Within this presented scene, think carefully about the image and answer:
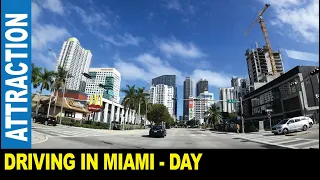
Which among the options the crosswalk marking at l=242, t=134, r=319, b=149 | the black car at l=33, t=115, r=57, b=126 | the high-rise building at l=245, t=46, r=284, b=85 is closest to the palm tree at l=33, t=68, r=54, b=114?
the black car at l=33, t=115, r=57, b=126

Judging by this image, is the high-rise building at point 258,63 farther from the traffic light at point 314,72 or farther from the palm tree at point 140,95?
the traffic light at point 314,72

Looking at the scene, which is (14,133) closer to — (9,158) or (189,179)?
(9,158)

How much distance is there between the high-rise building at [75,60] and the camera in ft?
363

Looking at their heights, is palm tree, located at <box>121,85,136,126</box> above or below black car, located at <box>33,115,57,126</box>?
above

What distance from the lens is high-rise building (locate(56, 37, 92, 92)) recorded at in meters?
111

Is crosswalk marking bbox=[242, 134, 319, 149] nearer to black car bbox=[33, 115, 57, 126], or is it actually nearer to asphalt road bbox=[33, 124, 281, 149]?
asphalt road bbox=[33, 124, 281, 149]

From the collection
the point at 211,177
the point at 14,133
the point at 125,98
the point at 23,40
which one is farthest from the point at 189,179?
the point at 125,98

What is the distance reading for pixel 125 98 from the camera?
203 ft

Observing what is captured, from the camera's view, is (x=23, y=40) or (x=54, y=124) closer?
(x=23, y=40)

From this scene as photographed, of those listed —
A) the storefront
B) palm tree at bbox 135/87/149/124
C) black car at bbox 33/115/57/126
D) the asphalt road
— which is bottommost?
the asphalt road

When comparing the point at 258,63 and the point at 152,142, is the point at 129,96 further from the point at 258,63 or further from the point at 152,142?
the point at 258,63

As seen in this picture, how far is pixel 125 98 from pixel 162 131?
124 feet

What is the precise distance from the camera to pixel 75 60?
12425 cm

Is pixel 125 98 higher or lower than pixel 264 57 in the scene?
lower
